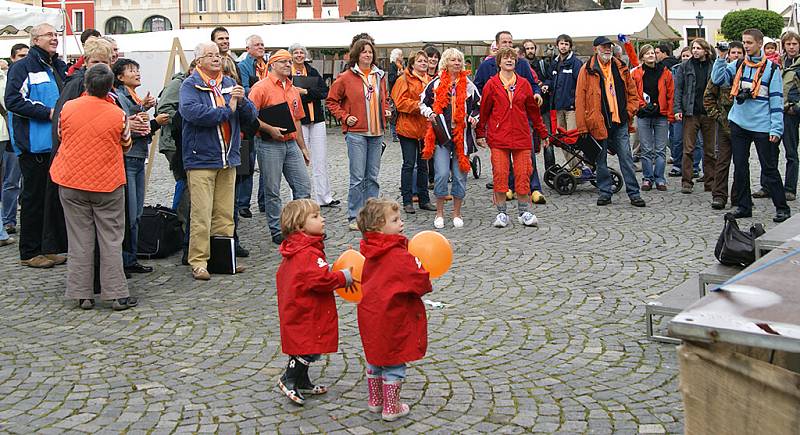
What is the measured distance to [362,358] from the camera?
5.97m

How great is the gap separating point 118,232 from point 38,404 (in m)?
2.25

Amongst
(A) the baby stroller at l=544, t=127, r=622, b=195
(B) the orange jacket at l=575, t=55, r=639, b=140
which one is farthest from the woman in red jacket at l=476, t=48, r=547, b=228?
(A) the baby stroller at l=544, t=127, r=622, b=195

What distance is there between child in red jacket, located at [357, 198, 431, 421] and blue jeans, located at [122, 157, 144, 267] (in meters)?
3.65

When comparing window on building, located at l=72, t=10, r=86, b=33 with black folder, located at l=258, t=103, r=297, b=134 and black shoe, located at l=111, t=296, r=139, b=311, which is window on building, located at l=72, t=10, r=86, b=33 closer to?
black folder, located at l=258, t=103, r=297, b=134

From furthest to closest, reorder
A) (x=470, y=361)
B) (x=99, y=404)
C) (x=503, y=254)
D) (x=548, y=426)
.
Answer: (x=503, y=254), (x=470, y=361), (x=99, y=404), (x=548, y=426)

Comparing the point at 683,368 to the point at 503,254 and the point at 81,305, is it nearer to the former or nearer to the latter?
the point at 81,305

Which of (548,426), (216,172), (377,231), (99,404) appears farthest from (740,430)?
(216,172)

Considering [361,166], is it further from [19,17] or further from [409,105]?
[19,17]

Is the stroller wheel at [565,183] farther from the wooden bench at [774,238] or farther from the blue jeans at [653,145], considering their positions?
the wooden bench at [774,238]

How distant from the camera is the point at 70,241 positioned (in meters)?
7.22

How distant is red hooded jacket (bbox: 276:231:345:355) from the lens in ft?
16.4

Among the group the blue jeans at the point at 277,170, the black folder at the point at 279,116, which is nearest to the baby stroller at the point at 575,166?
the blue jeans at the point at 277,170

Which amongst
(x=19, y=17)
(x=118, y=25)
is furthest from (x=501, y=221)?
(x=118, y=25)

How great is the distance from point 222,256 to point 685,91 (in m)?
6.98
